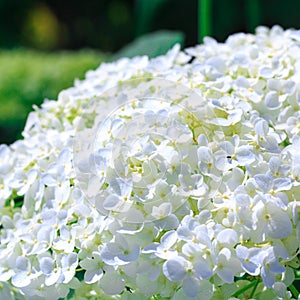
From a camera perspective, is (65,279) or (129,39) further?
(129,39)

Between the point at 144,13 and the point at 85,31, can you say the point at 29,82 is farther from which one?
the point at 85,31

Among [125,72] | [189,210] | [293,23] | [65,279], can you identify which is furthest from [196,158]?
[293,23]

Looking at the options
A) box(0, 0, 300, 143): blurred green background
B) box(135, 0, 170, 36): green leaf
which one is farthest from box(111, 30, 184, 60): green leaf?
box(135, 0, 170, 36): green leaf

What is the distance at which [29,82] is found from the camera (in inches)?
76.8

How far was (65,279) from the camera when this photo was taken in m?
0.73

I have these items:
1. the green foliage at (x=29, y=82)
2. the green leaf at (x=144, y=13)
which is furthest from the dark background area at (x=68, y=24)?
the green foliage at (x=29, y=82)

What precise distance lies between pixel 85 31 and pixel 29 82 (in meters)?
1.47

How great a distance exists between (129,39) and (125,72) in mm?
2228

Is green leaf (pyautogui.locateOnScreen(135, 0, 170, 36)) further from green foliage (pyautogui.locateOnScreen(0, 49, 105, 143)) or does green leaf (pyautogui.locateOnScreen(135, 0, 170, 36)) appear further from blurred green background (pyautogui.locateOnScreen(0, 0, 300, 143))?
green foliage (pyautogui.locateOnScreen(0, 49, 105, 143))

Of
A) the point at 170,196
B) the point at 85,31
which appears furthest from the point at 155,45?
the point at 85,31

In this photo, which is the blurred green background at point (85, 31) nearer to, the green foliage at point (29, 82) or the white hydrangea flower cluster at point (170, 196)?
the green foliage at point (29, 82)

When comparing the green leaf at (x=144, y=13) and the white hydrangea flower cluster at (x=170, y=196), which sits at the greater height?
the white hydrangea flower cluster at (x=170, y=196)

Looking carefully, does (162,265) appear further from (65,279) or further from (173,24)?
(173,24)

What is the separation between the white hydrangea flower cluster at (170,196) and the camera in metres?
0.70
